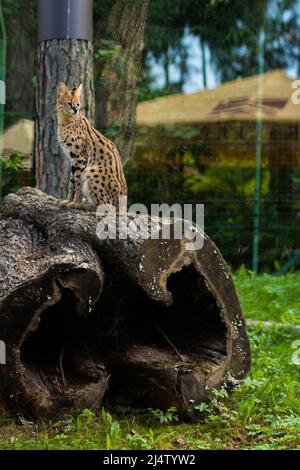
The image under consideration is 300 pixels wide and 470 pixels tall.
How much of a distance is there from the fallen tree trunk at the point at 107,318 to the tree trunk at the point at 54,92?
1777mm

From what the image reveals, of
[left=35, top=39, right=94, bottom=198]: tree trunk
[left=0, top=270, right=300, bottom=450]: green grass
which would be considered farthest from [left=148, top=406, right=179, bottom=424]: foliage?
[left=35, top=39, right=94, bottom=198]: tree trunk

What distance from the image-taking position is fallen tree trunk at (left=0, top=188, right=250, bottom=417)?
13.1ft

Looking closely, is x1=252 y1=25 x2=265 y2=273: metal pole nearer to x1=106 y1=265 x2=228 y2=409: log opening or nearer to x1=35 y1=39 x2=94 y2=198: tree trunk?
x1=35 y1=39 x2=94 y2=198: tree trunk

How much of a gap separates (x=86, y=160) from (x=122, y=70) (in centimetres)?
293

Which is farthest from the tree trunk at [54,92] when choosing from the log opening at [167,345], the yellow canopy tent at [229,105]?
the yellow canopy tent at [229,105]

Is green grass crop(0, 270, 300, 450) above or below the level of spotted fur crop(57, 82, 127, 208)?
below

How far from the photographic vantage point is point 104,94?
815 cm

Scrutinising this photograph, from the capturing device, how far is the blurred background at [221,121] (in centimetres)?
1004

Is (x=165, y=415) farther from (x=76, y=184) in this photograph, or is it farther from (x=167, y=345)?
(x=76, y=184)

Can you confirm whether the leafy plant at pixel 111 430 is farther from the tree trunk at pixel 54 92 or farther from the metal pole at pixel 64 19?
the metal pole at pixel 64 19

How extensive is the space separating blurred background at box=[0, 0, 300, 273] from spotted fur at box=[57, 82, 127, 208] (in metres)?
4.02

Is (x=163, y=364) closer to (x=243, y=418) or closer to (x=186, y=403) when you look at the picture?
Answer: (x=186, y=403)

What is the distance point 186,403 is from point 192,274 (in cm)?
76

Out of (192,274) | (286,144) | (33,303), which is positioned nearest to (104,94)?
(286,144)
